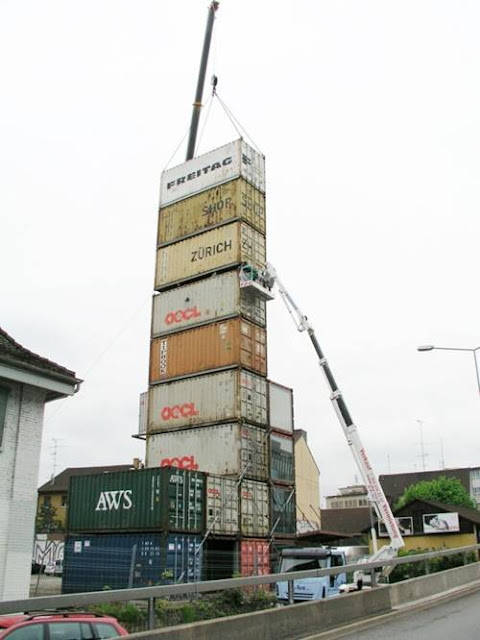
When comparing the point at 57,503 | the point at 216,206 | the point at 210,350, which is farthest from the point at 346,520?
the point at 216,206

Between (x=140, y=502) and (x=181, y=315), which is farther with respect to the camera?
(x=181, y=315)

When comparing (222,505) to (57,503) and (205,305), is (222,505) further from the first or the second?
(57,503)

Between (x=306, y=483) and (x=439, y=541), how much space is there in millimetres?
28465

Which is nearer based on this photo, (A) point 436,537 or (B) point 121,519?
(B) point 121,519

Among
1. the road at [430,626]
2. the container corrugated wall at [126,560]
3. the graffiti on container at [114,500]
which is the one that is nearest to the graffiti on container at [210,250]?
A: the graffiti on container at [114,500]

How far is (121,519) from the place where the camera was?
25891mm

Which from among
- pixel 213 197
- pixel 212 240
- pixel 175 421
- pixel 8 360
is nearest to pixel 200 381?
pixel 175 421

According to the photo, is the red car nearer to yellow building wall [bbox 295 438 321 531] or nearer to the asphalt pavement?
the asphalt pavement

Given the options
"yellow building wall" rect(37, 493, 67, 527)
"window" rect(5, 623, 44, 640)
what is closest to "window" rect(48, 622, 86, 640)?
"window" rect(5, 623, 44, 640)

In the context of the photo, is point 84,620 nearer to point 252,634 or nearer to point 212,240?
point 252,634

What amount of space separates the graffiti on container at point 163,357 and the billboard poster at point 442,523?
25937 mm

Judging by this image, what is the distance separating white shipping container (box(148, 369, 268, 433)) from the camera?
3106 cm

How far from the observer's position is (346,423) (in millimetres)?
28312

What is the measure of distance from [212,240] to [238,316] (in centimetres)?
558
